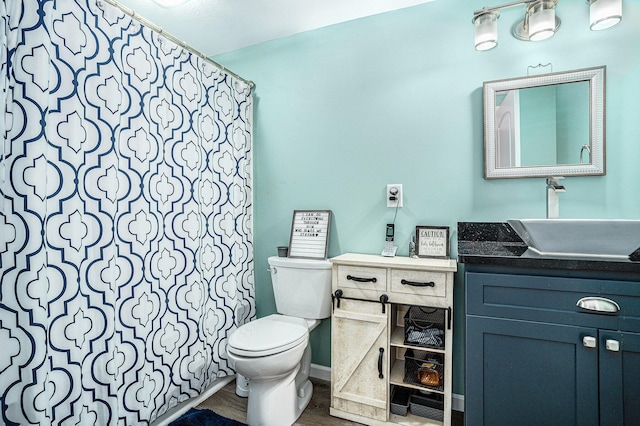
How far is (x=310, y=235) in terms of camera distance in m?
2.10

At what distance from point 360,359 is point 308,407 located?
48 centimetres

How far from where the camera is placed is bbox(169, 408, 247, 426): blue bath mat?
5.25 ft

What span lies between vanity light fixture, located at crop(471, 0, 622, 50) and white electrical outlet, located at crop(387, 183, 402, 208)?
32.2 inches

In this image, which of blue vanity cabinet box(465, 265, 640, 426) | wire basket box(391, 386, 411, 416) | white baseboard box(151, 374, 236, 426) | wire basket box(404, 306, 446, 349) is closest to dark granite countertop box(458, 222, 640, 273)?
blue vanity cabinet box(465, 265, 640, 426)

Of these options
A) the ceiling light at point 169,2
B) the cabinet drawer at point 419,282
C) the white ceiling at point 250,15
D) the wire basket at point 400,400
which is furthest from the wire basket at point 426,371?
the ceiling light at point 169,2

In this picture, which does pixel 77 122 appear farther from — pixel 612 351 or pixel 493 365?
pixel 612 351

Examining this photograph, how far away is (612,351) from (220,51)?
279 centimetres

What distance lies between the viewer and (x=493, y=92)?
168 centimetres

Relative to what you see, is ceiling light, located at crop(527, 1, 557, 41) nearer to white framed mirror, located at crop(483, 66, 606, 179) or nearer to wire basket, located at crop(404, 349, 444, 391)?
white framed mirror, located at crop(483, 66, 606, 179)

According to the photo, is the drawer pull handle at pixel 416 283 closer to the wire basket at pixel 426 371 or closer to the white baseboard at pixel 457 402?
the wire basket at pixel 426 371

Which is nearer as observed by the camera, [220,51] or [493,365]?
[493,365]

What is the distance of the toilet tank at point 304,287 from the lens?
1.88m

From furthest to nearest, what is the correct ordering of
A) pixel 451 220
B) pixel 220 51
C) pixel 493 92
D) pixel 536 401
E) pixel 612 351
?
1. pixel 220 51
2. pixel 451 220
3. pixel 493 92
4. pixel 536 401
5. pixel 612 351

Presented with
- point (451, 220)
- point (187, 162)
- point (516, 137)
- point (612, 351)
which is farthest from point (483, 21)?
point (187, 162)
